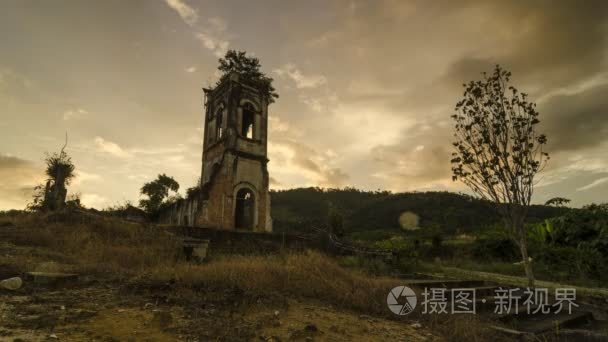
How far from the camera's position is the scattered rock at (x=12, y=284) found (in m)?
4.09

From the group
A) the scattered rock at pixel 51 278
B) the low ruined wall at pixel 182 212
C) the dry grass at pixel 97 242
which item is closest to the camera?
the scattered rock at pixel 51 278

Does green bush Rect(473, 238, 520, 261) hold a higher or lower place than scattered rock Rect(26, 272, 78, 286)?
lower

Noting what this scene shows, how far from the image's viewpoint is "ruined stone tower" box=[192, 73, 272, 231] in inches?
639

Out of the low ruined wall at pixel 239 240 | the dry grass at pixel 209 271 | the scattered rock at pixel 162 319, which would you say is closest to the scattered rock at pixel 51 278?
the dry grass at pixel 209 271

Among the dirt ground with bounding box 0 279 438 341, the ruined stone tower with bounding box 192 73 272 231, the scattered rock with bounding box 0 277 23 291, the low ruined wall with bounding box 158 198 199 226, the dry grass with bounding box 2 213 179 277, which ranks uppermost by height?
the ruined stone tower with bounding box 192 73 272 231

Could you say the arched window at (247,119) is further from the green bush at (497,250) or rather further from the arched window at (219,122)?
the green bush at (497,250)

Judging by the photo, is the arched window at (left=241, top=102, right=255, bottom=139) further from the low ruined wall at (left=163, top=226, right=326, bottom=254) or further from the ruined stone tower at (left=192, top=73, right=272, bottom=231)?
the low ruined wall at (left=163, top=226, right=326, bottom=254)

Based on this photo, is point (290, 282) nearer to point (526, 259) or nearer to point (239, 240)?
point (526, 259)

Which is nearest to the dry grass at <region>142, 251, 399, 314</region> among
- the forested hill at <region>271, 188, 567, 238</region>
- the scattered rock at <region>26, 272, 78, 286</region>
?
the scattered rock at <region>26, 272, 78, 286</region>

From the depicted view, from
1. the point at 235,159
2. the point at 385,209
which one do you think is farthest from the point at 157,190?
the point at 385,209

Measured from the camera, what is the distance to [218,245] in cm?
1018

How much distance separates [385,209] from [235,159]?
37124mm

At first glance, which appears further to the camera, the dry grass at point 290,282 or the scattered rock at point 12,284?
the dry grass at point 290,282

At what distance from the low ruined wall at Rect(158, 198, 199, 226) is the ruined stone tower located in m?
1.08
